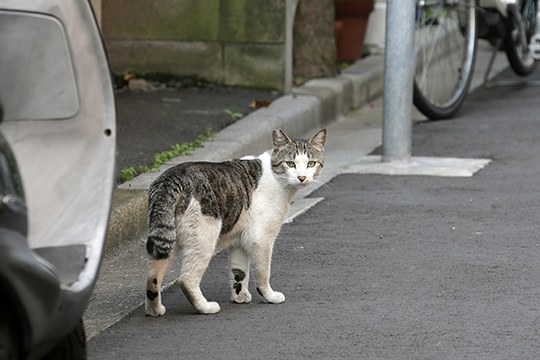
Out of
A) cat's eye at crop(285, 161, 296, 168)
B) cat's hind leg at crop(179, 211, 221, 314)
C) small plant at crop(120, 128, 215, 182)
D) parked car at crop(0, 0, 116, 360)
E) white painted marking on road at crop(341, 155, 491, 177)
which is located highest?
parked car at crop(0, 0, 116, 360)

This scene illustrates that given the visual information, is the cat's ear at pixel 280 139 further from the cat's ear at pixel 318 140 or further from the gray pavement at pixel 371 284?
the gray pavement at pixel 371 284

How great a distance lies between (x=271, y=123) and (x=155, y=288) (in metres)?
4.03

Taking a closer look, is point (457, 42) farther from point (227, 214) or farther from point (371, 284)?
point (227, 214)

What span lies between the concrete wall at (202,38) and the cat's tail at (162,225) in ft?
17.7

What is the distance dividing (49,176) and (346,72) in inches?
316

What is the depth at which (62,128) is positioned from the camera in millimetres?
4383

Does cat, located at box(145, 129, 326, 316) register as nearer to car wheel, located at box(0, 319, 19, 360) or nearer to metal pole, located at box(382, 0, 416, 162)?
car wheel, located at box(0, 319, 19, 360)

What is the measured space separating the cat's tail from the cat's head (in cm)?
67

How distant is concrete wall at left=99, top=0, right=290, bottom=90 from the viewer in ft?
35.4

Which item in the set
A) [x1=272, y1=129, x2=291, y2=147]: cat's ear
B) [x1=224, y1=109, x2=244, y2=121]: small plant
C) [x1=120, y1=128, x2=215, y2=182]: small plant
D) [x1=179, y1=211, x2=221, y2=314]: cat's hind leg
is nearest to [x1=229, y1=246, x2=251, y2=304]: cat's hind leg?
[x1=179, y1=211, x2=221, y2=314]: cat's hind leg

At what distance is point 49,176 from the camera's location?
4.32m

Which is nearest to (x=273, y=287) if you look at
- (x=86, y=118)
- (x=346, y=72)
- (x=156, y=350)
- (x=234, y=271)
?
(x=234, y=271)

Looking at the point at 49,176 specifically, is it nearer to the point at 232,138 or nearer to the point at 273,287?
the point at 273,287

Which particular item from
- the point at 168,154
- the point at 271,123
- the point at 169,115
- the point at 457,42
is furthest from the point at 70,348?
the point at 457,42
